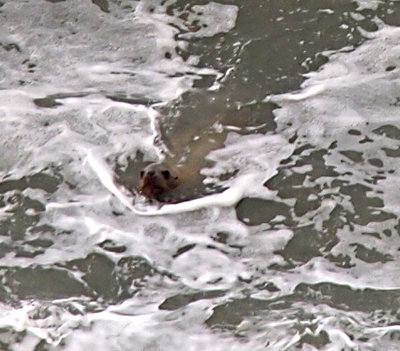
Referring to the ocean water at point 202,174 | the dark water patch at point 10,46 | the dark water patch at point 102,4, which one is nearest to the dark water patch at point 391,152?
the ocean water at point 202,174

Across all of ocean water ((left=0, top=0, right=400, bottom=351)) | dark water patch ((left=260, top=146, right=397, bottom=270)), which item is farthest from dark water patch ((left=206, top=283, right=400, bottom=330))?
dark water patch ((left=260, top=146, right=397, bottom=270))

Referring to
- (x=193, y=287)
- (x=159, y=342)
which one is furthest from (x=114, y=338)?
(x=193, y=287)

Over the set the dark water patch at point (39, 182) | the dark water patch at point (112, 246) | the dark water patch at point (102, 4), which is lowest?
the dark water patch at point (112, 246)

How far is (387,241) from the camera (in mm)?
3180

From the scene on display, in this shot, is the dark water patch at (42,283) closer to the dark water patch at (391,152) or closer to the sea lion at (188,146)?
the sea lion at (188,146)

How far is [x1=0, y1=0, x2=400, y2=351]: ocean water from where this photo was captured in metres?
2.99

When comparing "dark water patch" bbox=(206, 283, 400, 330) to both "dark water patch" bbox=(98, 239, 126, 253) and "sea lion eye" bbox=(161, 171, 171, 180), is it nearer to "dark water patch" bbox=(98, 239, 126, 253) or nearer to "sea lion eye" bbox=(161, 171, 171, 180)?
"dark water patch" bbox=(98, 239, 126, 253)

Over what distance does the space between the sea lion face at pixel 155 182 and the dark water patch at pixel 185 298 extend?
1.62 ft

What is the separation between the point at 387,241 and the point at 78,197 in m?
1.28

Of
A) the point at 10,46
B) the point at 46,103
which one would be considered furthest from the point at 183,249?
the point at 10,46

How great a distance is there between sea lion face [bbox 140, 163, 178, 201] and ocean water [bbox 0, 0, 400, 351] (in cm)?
6

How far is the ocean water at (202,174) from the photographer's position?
9.82 feet

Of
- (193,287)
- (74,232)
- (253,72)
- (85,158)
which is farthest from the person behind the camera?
(253,72)

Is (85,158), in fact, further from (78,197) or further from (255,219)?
(255,219)
